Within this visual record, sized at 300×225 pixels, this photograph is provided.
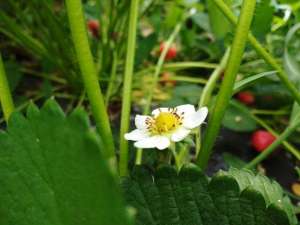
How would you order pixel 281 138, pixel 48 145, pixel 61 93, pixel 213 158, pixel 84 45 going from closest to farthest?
1. pixel 48 145
2. pixel 84 45
3. pixel 281 138
4. pixel 213 158
5. pixel 61 93

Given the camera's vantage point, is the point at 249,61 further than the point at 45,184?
Yes

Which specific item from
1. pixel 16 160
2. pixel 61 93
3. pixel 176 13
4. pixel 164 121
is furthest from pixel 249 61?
pixel 16 160

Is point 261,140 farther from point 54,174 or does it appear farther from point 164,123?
point 54,174

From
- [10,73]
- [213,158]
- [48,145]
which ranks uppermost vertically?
[48,145]

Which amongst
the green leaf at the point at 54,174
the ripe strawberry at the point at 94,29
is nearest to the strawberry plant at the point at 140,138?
the green leaf at the point at 54,174

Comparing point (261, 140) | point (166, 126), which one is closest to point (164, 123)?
point (166, 126)

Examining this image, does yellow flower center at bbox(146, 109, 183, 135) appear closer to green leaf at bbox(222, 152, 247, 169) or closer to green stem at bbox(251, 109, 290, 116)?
green leaf at bbox(222, 152, 247, 169)

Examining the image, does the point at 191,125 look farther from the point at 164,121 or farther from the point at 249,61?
the point at 249,61
